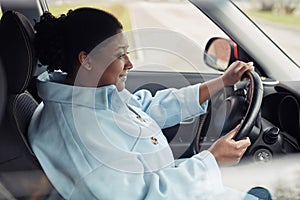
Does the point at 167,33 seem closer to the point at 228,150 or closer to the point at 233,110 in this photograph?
the point at 233,110

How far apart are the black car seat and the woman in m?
0.03

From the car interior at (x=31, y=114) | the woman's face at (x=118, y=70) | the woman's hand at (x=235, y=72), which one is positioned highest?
A: the woman's face at (x=118, y=70)

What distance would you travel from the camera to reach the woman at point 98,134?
57.6 inches

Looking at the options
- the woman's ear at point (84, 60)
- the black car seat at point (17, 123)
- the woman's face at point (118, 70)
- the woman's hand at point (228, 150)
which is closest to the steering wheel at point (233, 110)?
the woman's hand at point (228, 150)

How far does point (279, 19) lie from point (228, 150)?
0.46 metres

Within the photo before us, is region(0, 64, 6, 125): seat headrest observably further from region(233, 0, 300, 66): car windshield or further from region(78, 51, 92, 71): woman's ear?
region(233, 0, 300, 66): car windshield

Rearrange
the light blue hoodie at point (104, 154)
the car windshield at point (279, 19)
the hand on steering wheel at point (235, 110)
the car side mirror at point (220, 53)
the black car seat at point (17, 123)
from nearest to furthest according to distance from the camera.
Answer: the light blue hoodie at point (104, 154)
the black car seat at point (17, 123)
the car windshield at point (279, 19)
the hand on steering wheel at point (235, 110)
the car side mirror at point (220, 53)

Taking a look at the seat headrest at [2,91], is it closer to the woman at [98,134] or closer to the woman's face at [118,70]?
the woman at [98,134]

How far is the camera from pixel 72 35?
159 centimetres

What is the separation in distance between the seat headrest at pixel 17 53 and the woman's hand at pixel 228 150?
1.91 feet

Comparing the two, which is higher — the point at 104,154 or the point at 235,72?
the point at 235,72

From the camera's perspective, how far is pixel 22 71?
1.62m

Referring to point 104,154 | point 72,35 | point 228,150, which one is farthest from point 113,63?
point 228,150

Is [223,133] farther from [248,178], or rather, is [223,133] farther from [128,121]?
[128,121]
